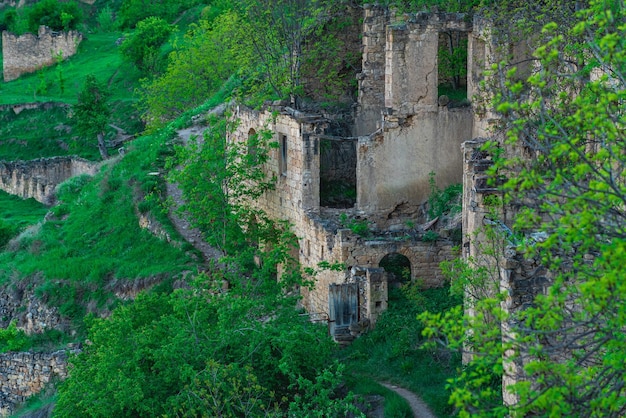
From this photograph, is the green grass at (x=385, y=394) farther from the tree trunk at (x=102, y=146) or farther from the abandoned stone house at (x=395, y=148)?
the tree trunk at (x=102, y=146)

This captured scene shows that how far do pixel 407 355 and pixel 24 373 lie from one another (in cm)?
1132

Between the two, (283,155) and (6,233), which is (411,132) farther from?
(6,233)

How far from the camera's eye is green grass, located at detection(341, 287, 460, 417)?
27359 millimetres

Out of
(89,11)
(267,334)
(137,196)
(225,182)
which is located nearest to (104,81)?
(89,11)

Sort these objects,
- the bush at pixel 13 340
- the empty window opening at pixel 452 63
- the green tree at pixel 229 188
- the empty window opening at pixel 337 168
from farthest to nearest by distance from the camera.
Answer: the bush at pixel 13 340 < the empty window opening at pixel 452 63 < the empty window opening at pixel 337 168 < the green tree at pixel 229 188

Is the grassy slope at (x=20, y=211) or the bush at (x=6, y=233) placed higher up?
the grassy slope at (x=20, y=211)

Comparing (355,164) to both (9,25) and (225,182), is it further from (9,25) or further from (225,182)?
(9,25)

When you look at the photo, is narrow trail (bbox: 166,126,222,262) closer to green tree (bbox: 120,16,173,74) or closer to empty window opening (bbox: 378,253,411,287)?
empty window opening (bbox: 378,253,411,287)

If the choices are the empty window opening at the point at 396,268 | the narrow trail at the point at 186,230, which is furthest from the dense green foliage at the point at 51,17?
the empty window opening at the point at 396,268

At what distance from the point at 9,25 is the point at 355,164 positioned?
Result: 46408 millimetres

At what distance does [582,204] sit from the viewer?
58.5 ft

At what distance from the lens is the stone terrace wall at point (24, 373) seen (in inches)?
1399

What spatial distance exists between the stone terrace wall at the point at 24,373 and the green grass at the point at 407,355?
8546 millimetres

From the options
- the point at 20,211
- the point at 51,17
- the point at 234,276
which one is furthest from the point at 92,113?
the point at 234,276
